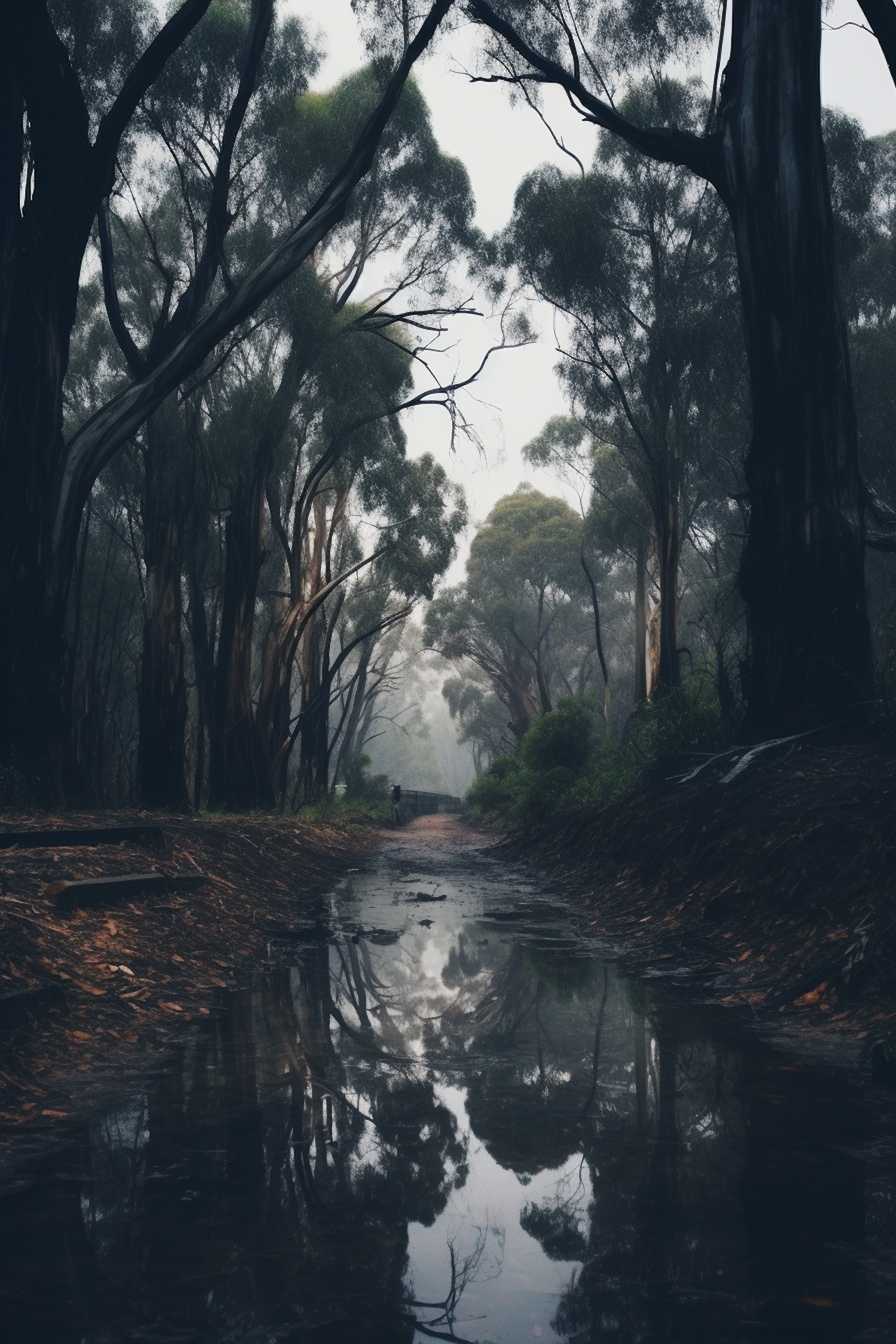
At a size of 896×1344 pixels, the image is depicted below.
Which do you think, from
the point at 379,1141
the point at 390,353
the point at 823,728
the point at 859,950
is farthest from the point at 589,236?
the point at 379,1141

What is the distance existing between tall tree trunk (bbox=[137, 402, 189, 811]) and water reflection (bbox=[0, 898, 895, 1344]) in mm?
8508

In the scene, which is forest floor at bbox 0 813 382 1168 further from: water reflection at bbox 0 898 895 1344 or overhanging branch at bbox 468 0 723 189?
overhanging branch at bbox 468 0 723 189

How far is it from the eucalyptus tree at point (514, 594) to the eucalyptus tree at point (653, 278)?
67.3 feet

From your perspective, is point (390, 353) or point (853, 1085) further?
point (390, 353)

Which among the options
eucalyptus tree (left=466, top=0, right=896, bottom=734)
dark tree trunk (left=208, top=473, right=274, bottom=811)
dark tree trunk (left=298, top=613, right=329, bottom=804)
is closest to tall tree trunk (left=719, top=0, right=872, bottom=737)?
eucalyptus tree (left=466, top=0, right=896, bottom=734)

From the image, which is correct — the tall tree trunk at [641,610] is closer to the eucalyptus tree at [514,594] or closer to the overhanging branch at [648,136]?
the eucalyptus tree at [514,594]

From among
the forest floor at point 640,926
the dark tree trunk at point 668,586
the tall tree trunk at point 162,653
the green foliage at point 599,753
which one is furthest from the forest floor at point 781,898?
the dark tree trunk at point 668,586

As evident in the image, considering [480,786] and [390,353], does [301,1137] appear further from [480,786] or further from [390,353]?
[480,786]

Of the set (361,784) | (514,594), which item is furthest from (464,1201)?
(514,594)

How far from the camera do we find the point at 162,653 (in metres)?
12.5

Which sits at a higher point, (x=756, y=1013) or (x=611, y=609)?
(x=611, y=609)

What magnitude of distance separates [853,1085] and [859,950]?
1154 mm

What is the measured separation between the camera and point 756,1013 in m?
4.54

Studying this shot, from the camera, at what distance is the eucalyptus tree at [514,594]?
40.4 meters
